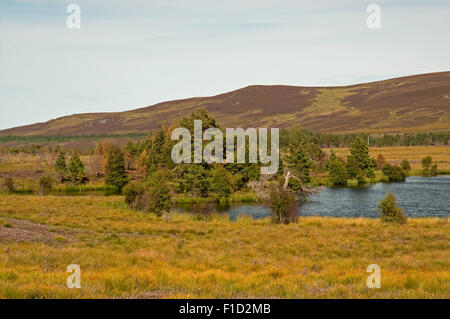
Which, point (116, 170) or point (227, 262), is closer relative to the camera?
point (227, 262)

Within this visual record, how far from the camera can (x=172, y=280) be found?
458 inches

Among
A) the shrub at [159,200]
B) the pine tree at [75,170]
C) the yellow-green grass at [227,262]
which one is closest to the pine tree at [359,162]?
the shrub at [159,200]

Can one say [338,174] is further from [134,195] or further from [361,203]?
[134,195]

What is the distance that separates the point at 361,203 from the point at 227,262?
45.1 m

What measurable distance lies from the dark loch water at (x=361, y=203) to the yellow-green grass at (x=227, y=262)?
19.0 meters

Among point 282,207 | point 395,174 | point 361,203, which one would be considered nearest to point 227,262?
point 282,207

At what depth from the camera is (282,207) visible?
3594 centimetres

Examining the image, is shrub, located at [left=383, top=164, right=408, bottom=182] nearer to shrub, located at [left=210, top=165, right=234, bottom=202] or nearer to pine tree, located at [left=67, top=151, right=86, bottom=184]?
shrub, located at [left=210, top=165, right=234, bottom=202]

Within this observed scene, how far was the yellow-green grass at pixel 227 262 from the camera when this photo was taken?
10.3m

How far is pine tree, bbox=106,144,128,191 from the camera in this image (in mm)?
87188

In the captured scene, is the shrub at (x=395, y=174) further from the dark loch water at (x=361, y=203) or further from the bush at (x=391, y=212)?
the bush at (x=391, y=212)

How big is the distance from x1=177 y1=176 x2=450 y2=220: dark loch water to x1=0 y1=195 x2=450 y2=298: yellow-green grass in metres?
19.0

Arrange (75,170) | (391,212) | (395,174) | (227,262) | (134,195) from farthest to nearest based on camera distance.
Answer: (75,170)
(395,174)
(134,195)
(391,212)
(227,262)
